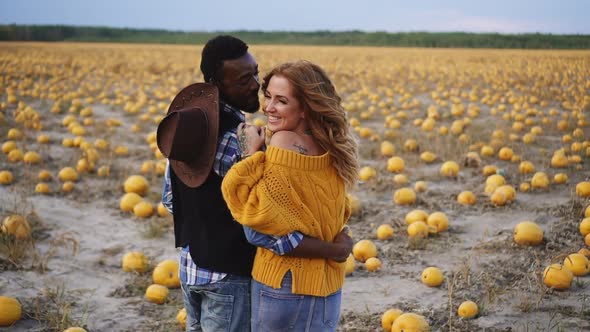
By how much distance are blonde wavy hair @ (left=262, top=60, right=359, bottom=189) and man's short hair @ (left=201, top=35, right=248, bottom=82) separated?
0.19 meters

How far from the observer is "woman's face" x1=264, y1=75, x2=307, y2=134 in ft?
7.70

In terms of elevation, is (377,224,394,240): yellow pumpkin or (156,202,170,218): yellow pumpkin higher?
(377,224,394,240): yellow pumpkin

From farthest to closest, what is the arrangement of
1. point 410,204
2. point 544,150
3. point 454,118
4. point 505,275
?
point 454,118
point 544,150
point 410,204
point 505,275

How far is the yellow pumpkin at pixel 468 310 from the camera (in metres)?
4.02

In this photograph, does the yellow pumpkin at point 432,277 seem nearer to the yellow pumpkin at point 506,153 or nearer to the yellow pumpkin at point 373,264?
the yellow pumpkin at point 373,264

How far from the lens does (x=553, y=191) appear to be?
7.10m

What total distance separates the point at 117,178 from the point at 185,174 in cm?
611

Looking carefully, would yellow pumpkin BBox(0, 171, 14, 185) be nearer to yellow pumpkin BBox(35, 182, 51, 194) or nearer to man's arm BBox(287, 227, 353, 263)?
yellow pumpkin BBox(35, 182, 51, 194)

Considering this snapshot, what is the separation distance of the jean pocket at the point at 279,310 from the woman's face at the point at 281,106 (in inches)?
29.0

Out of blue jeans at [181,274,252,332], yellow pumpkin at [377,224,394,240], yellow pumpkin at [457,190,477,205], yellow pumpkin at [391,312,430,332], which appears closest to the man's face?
blue jeans at [181,274,252,332]

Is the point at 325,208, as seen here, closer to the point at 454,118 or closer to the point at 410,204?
the point at 410,204

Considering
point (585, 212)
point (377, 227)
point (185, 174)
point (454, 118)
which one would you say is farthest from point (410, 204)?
point (454, 118)

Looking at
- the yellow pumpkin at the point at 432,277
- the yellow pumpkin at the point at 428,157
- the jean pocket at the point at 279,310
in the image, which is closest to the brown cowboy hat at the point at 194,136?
the jean pocket at the point at 279,310

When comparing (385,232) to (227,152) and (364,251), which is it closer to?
(364,251)
